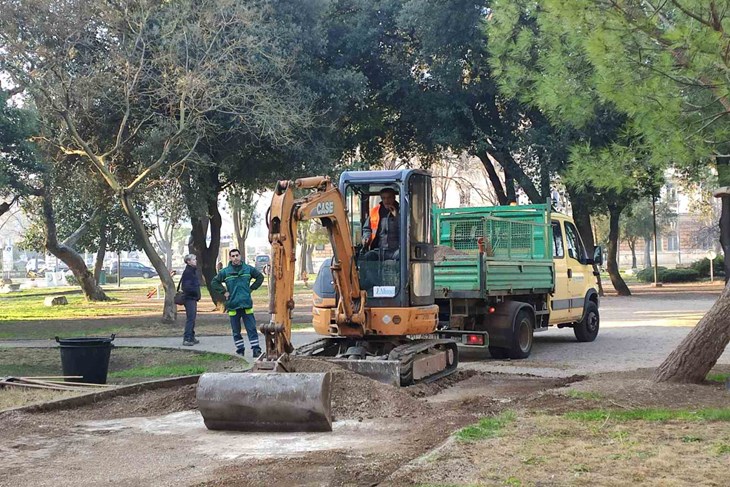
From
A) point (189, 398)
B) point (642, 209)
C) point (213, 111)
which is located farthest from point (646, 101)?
point (642, 209)

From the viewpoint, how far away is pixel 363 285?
460 inches

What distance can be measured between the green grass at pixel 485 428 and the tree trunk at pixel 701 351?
111 inches

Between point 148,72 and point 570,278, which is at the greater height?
point 148,72

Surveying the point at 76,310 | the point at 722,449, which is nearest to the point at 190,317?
the point at 722,449

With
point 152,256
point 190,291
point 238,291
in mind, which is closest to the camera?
point 238,291

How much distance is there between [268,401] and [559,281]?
32.4 ft

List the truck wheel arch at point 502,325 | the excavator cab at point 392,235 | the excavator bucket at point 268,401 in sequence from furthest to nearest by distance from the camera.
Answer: the truck wheel arch at point 502,325, the excavator cab at point 392,235, the excavator bucket at point 268,401

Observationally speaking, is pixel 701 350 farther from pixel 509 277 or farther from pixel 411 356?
pixel 509 277

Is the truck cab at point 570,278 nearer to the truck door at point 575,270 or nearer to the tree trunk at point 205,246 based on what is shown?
the truck door at point 575,270

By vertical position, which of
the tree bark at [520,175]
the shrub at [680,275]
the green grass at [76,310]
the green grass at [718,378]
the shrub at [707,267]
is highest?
the tree bark at [520,175]

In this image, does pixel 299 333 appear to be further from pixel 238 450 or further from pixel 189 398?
pixel 238 450

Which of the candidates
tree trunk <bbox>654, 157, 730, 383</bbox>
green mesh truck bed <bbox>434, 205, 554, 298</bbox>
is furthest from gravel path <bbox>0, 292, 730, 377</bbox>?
tree trunk <bbox>654, 157, 730, 383</bbox>

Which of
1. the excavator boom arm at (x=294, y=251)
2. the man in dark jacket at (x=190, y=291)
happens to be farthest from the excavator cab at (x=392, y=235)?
→ the man in dark jacket at (x=190, y=291)

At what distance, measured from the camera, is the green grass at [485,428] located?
7.89m
